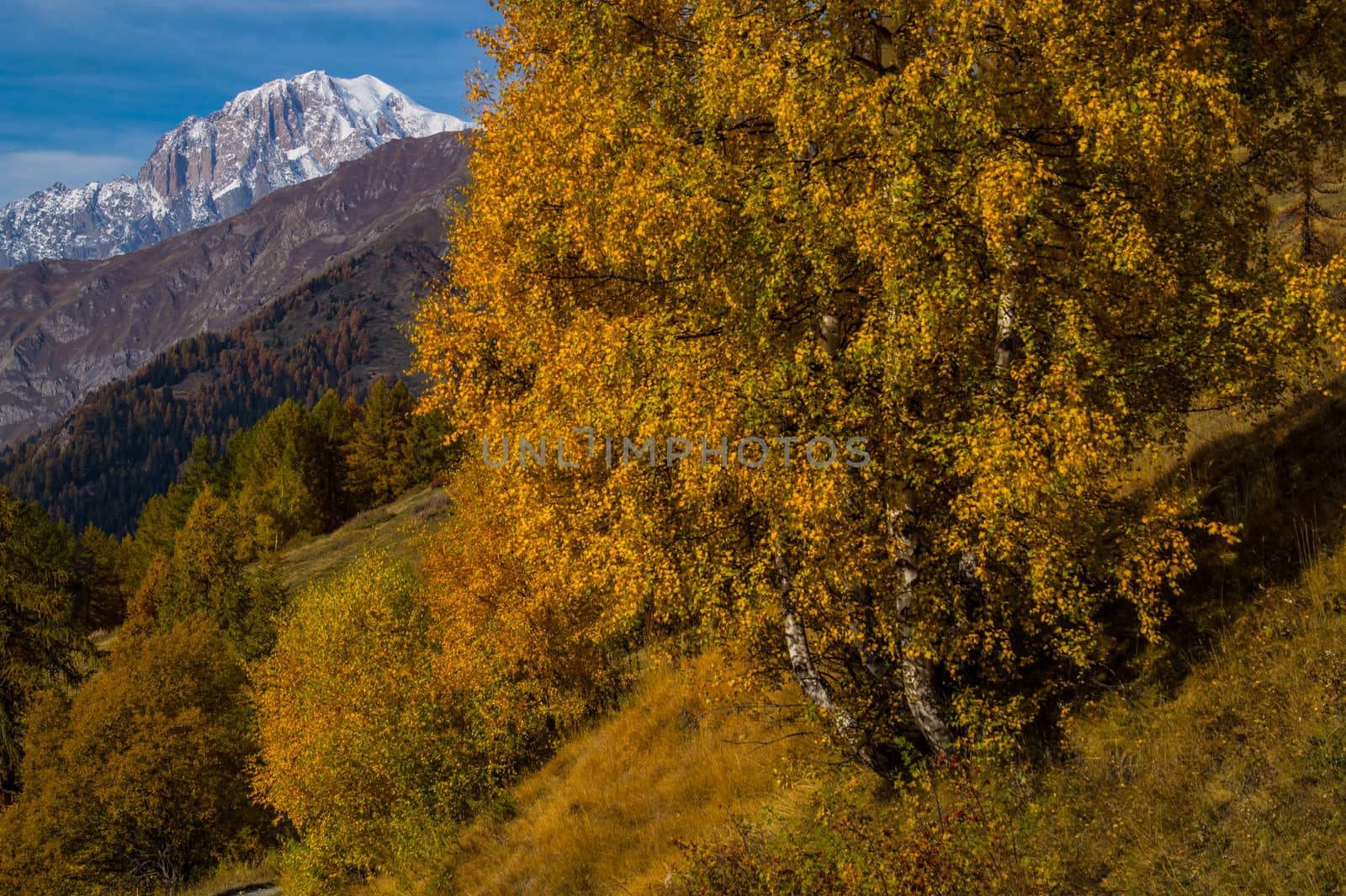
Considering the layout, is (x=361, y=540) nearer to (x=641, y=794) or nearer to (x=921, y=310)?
(x=641, y=794)

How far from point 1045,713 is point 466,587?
56.9ft

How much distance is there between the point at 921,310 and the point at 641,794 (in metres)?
11.5

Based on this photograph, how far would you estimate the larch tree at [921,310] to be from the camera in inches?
370

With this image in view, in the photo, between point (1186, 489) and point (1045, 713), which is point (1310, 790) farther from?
point (1186, 489)

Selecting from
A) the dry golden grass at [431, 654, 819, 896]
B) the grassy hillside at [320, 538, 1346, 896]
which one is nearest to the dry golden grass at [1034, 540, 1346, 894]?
the grassy hillside at [320, 538, 1346, 896]

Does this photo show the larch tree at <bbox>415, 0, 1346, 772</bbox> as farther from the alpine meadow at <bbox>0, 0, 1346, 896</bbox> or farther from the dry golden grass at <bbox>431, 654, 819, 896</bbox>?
the dry golden grass at <bbox>431, 654, 819, 896</bbox>

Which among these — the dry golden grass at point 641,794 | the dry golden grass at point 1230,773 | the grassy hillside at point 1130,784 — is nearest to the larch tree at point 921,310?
the grassy hillside at point 1130,784

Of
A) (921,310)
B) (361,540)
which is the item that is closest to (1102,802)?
(921,310)

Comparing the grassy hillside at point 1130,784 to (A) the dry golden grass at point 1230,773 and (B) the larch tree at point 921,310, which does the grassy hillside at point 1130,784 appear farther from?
(B) the larch tree at point 921,310

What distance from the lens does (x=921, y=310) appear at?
29.8 ft

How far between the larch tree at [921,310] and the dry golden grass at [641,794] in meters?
2.76

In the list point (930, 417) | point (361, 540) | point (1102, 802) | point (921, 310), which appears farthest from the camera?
point (361, 540)

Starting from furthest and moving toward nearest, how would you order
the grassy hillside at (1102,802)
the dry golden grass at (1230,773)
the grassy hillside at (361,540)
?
the grassy hillside at (361,540)
the grassy hillside at (1102,802)
the dry golden grass at (1230,773)

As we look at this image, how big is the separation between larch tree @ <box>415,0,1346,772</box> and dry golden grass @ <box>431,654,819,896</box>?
9.06 feet
